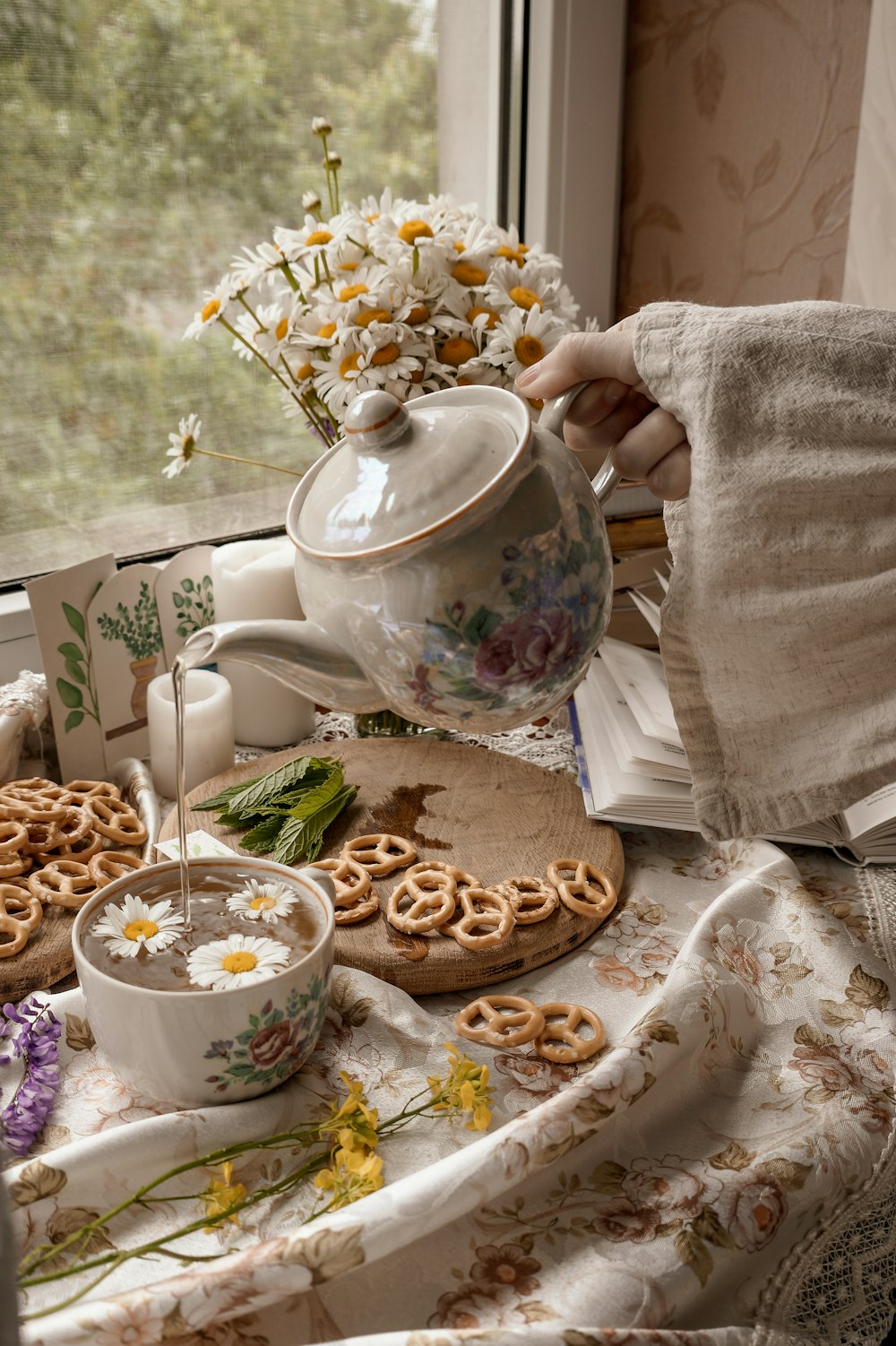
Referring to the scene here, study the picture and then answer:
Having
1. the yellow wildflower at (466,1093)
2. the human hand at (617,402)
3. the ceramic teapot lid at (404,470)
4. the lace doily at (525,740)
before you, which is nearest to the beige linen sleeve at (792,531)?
the human hand at (617,402)

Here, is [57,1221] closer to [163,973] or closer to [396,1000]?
[163,973]

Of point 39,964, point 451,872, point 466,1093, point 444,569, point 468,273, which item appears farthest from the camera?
point 468,273

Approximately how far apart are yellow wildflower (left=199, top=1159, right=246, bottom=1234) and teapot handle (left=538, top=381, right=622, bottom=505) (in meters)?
0.44

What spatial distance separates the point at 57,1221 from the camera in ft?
1.97

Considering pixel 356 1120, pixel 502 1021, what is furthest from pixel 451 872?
pixel 356 1120

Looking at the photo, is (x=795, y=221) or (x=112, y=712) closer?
(x=112, y=712)

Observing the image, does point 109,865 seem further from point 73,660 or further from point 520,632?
point 520,632

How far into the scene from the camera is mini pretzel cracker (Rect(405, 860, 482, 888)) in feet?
2.93

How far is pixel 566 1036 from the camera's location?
75cm

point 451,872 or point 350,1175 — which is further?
point 451,872

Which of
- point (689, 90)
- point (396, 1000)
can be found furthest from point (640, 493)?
point (396, 1000)

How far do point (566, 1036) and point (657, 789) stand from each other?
291 mm

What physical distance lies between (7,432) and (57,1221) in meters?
0.89

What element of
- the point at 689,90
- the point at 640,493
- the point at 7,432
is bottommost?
the point at 640,493
